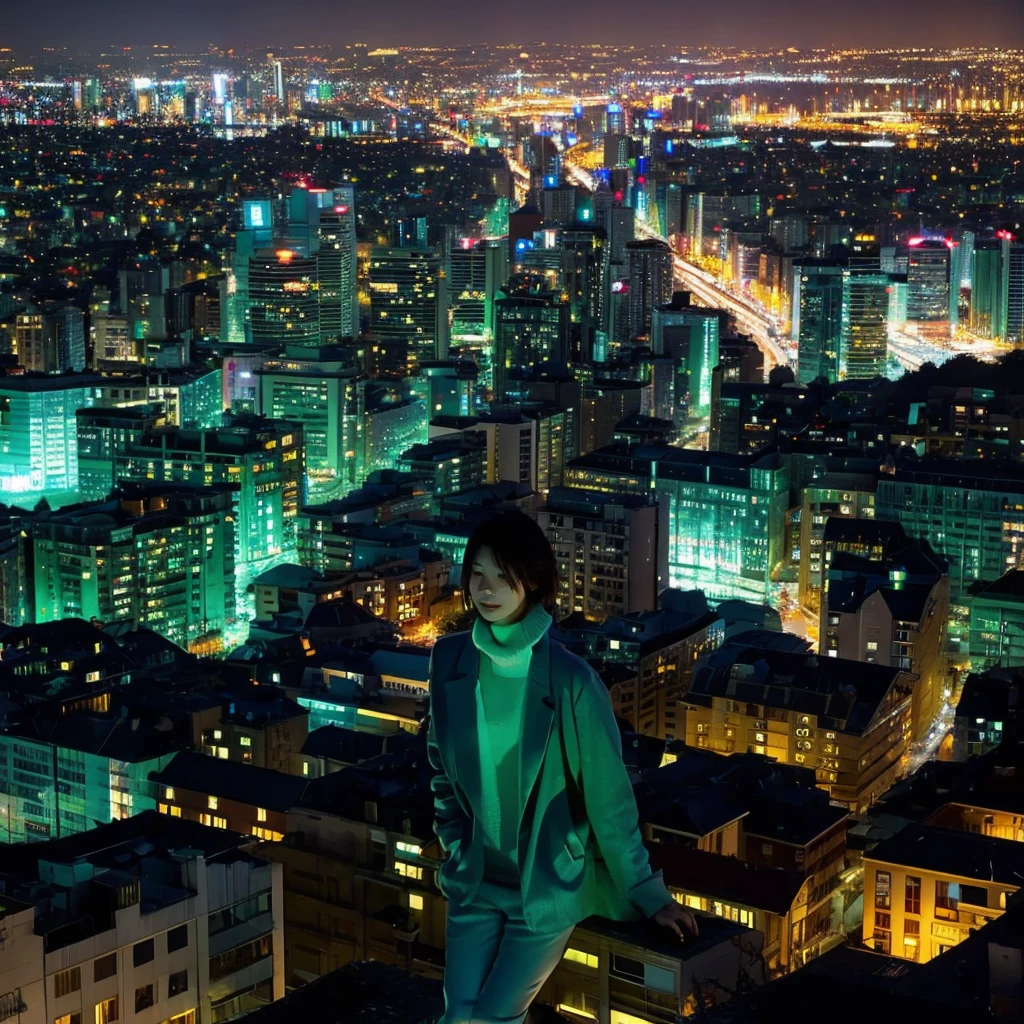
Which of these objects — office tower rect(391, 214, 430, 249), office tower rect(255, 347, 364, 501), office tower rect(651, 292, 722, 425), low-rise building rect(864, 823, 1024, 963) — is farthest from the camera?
office tower rect(391, 214, 430, 249)

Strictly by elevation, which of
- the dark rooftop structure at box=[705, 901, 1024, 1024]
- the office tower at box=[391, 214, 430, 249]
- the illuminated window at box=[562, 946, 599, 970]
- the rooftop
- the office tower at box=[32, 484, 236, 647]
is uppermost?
the office tower at box=[391, 214, 430, 249]

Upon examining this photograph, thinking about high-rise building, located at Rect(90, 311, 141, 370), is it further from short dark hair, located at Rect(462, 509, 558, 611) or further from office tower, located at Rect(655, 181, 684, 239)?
short dark hair, located at Rect(462, 509, 558, 611)

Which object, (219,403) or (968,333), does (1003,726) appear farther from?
(968,333)

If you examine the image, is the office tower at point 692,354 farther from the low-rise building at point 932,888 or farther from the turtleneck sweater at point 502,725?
the turtleneck sweater at point 502,725

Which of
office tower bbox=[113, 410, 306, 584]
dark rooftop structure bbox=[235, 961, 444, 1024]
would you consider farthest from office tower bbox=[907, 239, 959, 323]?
dark rooftop structure bbox=[235, 961, 444, 1024]

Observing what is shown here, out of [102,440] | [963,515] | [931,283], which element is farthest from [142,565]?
[931,283]

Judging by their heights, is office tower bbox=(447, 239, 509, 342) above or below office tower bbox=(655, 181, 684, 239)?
below

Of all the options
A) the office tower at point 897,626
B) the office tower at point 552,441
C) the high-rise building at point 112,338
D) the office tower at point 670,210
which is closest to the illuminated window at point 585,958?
the office tower at point 897,626

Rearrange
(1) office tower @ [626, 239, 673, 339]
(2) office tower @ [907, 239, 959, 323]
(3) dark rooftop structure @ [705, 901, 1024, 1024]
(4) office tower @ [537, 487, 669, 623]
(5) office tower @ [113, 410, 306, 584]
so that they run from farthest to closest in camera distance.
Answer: (2) office tower @ [907, 239, 959, 323]
(1) office tower @ [626, 239, 673, 339]
(5) office tower @ [113, 410, 306, 584]
(4) office tower @ [537, 487, 669, 623]
(3) dark rooftop structure @ [705, 901, 1024, 1024]

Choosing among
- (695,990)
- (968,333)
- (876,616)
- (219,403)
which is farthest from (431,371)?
(695,990)
